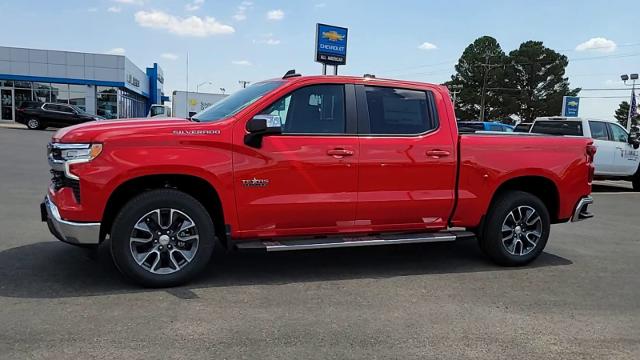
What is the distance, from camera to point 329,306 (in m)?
4.73

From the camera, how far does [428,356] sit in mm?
3814

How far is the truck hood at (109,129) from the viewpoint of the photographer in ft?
15.4

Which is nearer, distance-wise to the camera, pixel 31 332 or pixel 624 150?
pixel 31 332

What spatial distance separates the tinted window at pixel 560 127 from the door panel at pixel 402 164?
354 inches

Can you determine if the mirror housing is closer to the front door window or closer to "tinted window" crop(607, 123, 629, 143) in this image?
"tinted window" crop(607, 123, 629, 143)

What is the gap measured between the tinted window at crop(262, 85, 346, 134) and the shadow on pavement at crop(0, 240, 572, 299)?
58.2 inches

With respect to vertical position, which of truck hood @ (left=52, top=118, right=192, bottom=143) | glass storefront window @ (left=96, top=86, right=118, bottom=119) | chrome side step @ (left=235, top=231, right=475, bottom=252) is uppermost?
glass storefront window @ (left=96, top=86, right=118, bottom=119)

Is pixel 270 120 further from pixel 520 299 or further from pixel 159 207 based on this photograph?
pixel 520 299

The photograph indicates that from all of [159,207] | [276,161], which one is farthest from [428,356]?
A: [159,207]

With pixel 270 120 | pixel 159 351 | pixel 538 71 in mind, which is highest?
pixel 538 71

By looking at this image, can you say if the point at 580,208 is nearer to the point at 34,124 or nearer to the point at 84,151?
the point at 84,151

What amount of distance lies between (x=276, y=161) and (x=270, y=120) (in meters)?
0.39

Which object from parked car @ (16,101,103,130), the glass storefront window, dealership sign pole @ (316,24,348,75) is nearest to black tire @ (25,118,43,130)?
parked car @ (16,101,103,130)

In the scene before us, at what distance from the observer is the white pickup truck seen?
13.7 meters
